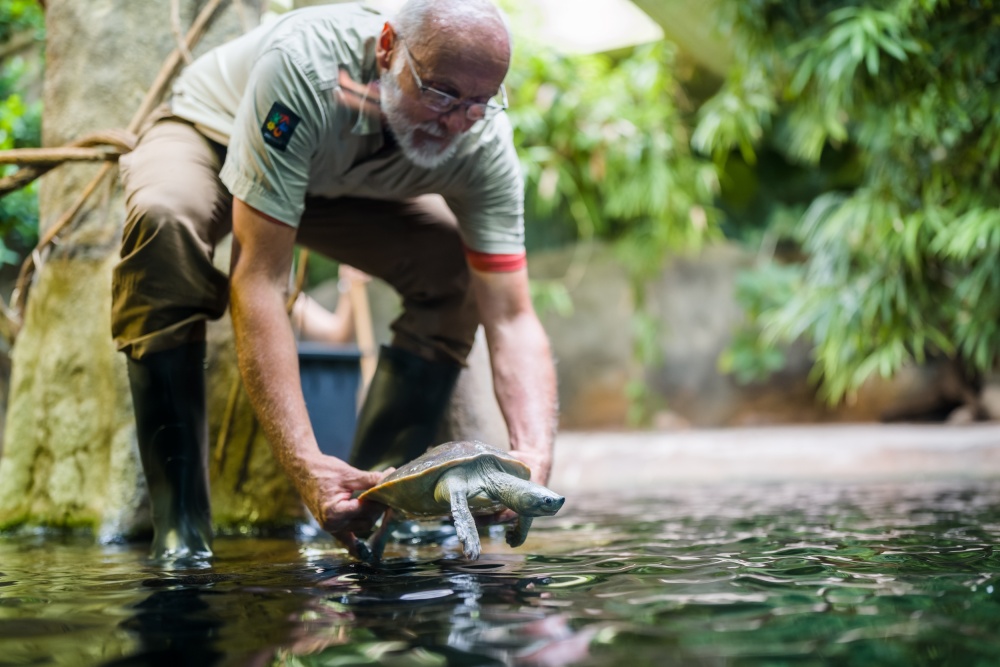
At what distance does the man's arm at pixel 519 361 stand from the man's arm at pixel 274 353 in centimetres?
42

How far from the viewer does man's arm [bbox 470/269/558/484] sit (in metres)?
1.91

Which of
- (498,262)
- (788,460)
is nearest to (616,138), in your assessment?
(788,460)

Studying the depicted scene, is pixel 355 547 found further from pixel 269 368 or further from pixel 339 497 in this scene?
pixel 269 368

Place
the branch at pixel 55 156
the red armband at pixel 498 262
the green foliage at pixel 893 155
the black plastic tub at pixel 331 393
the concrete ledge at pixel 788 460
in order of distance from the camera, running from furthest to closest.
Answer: the concrete ledge at pixel 788 460, the green foliage at pixel 893 155, the black plastic tub at pixel 331 393, the branch at pixel 55 156, the red armband at pixel 498 262

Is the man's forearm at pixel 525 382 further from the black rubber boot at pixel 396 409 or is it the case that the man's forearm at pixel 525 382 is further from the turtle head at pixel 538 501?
the turtle head at pixel 538 501

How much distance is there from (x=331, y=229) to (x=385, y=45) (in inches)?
23.3

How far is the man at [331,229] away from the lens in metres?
1.68

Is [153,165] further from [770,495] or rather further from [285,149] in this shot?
[770,495]

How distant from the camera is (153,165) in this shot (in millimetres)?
1903

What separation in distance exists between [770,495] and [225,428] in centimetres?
171

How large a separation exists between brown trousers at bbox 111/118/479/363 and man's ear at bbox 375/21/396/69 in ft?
1.48

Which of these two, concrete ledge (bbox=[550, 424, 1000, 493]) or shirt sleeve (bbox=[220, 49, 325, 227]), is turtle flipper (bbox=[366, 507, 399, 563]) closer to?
shirt sleeve (bbox=[220, 49, 325, 227])

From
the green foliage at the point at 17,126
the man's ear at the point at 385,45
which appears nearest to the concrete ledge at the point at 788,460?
the man's ear at the point at 385,45

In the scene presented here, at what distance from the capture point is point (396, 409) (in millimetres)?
2227
